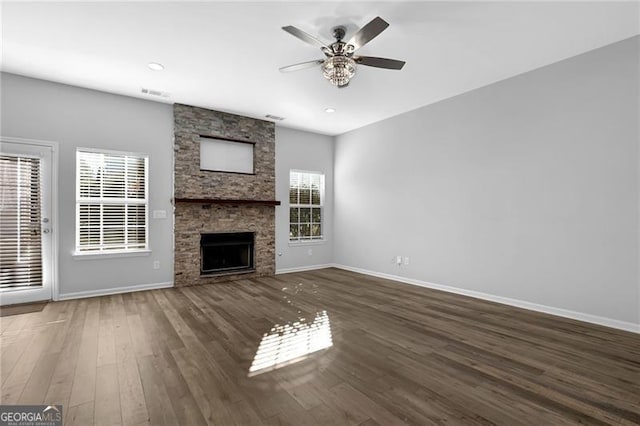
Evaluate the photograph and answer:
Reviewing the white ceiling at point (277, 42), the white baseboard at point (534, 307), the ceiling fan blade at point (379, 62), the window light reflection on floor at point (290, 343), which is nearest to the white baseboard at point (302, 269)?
the white baseboard at point (534, 307)

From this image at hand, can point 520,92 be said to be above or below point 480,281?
above

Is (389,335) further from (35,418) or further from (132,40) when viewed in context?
(132,40)

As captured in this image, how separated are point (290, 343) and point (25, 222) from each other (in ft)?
13.7

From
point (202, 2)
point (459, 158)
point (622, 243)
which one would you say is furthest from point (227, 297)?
point (622, 243)

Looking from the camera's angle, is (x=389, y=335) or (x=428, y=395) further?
(x=389, y=335)

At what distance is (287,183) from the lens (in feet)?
21.9

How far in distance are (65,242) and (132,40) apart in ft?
10.1

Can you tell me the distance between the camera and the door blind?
4.08m

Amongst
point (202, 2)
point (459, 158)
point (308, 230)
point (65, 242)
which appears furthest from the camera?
point (308, 230)

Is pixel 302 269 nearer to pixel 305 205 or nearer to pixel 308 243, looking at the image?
pixel 308 243

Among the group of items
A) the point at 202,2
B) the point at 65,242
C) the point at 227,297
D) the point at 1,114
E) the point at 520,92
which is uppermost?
the point at 202,2

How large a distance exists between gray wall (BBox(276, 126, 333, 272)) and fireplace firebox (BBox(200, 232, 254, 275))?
2.19 ft

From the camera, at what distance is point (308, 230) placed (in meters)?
7.11

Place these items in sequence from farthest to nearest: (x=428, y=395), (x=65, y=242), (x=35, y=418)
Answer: (x=65, y=242) < (x=428, y=395) < (x=35, y=418)
